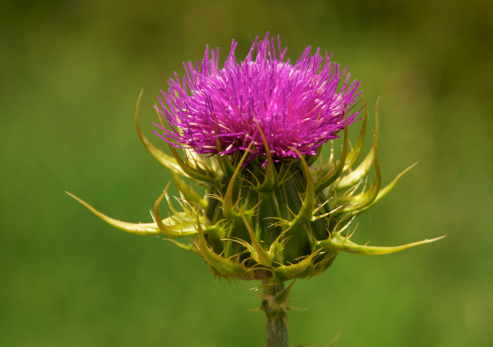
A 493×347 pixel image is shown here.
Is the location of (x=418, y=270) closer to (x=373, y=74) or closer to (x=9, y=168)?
(x=373, y=74)

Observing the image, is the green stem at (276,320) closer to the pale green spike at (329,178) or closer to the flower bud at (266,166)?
the flower bud at (266,166)

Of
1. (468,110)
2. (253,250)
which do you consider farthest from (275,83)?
(468,110)

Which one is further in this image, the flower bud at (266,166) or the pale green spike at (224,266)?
the flower bud at (266,166)

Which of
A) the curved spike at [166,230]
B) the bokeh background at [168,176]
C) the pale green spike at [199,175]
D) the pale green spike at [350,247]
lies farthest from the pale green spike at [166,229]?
the bokeh background at [168,176]

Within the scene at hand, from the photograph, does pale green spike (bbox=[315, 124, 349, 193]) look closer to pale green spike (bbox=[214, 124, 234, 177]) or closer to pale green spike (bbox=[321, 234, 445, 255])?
pale green spike (bbox=[321, 234, 445, 255])

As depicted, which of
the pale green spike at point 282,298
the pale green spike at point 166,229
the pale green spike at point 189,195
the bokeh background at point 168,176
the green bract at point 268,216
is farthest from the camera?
the bokeh background at point 168,176

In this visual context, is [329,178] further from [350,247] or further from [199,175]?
[199,175]
